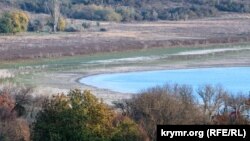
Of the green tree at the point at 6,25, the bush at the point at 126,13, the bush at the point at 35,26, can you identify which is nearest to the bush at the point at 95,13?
the bush at the point at 126,13

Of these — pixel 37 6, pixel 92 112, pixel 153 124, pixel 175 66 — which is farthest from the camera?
pixel 37 6

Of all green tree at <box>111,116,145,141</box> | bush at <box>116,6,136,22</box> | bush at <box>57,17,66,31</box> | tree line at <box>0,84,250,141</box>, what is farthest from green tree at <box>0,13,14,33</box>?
green tree at <box>111,116,145,141</box>

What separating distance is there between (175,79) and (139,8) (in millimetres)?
48767

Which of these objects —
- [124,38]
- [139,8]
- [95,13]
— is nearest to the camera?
[124,38]

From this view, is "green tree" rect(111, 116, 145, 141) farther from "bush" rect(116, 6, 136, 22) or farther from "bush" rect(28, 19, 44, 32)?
"bush" rect(116, 6, 136, 22)

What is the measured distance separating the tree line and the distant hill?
54577 millimetres

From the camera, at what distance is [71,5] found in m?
91.3

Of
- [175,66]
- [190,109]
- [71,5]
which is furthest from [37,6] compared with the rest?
[190,109]

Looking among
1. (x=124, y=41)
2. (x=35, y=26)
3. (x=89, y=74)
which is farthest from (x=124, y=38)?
(x=89, y=74)

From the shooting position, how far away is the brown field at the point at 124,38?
2239 inches

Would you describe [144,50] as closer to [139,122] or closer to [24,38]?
[24,38]

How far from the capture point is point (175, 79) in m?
41.9

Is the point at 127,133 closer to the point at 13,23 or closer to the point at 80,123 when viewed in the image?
the point at 80,123

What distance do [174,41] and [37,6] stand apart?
2816 cm
